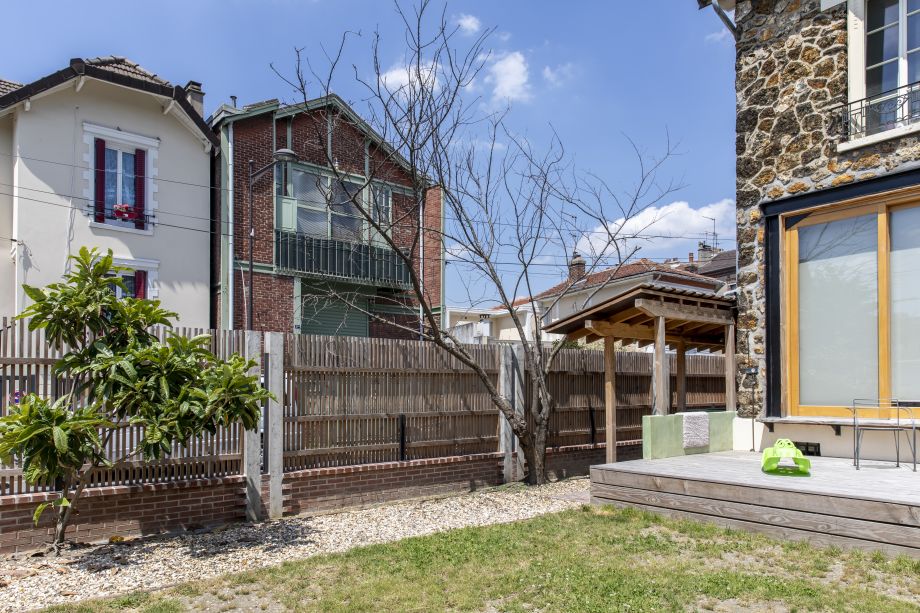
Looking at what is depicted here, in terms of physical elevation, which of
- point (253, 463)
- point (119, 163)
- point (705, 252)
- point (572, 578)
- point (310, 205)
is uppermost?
point (705, 252)

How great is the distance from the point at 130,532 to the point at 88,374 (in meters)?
1.53

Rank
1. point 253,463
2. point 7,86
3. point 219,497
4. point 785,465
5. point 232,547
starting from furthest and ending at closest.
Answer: point 7,86 → point 253,463 → point 219,497 → point 785,465 → point 232,547

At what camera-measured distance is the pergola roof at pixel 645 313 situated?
28.4 ft

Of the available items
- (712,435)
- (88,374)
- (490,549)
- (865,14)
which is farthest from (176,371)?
(865,14)

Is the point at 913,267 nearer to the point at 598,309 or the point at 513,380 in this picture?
the point at 598,309

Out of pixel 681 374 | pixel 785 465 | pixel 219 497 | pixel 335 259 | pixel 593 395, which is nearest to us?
pixel 785 465

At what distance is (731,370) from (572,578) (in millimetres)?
4959

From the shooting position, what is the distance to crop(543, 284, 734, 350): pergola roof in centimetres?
866

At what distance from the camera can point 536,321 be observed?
9898mm

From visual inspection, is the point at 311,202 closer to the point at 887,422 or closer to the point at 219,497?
the point at 219,497

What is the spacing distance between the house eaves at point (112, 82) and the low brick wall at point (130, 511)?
34.4 ft

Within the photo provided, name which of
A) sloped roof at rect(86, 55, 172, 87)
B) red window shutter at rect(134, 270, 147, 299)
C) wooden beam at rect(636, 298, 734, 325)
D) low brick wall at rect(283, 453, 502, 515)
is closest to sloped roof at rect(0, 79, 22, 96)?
sloped roof at rect(86, 55, 172, 87)

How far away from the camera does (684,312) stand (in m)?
8.86

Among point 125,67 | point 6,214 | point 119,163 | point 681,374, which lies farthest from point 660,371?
point 125,67
